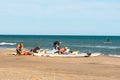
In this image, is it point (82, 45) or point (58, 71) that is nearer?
point (58, 71)

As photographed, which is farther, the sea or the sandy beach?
the sea

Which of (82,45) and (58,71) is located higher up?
(58,71)

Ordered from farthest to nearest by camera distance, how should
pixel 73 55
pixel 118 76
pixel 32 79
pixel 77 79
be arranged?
pixel 73 55 < pixel 118 76 < pixel 77 79 < pixel 32 79

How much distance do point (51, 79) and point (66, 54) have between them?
18.8 m

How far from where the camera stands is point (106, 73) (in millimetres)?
21688

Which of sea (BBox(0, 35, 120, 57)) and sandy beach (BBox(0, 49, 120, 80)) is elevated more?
sandy beach (BBox(0, 49, 120, 80))

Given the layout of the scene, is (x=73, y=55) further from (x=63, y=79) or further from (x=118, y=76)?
(x=63, y=79)

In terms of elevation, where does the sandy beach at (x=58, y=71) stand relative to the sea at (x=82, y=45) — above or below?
above

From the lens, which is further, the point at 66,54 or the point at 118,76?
the point at 66,54

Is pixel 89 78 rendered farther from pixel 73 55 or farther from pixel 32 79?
pixel 73 55

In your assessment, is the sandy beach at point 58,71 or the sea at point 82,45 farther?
the sea at point 82,45

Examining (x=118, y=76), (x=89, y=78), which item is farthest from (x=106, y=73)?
(x=89, y=78)

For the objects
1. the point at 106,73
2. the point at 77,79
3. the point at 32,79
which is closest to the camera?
the point at 32,79

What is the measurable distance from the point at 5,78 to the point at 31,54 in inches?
807
